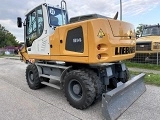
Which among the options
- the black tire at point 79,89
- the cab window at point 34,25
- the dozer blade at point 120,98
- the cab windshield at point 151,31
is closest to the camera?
the dozer blade at point 120,98

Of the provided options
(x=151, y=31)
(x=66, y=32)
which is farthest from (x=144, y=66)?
(x=66, y=32)

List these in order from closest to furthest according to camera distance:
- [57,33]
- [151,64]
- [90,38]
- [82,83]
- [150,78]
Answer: [90,38]
[82,83]
[57,33]
[150,78]
[151,64]

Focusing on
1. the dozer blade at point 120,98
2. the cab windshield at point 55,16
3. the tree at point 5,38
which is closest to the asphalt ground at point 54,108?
the dozer blade at point 120,98

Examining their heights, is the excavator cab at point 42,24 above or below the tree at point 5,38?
below

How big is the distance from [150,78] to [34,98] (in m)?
4.32

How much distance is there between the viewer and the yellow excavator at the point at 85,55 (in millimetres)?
3844

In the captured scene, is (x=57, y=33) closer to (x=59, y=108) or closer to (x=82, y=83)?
(x=82, y=83)

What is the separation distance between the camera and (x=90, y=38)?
3.84 meters

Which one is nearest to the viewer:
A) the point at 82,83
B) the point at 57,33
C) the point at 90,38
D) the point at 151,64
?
the point at 90,38

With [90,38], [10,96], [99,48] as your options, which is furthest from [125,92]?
[10,96]

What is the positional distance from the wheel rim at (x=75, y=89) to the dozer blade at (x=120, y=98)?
0.89 m

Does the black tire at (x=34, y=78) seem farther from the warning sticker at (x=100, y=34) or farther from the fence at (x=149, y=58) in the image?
the fence at (x=149, y=58)

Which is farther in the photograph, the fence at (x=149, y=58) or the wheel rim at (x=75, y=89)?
the fence at (x=149, y=58)

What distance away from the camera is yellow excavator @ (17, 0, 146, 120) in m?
3.84
